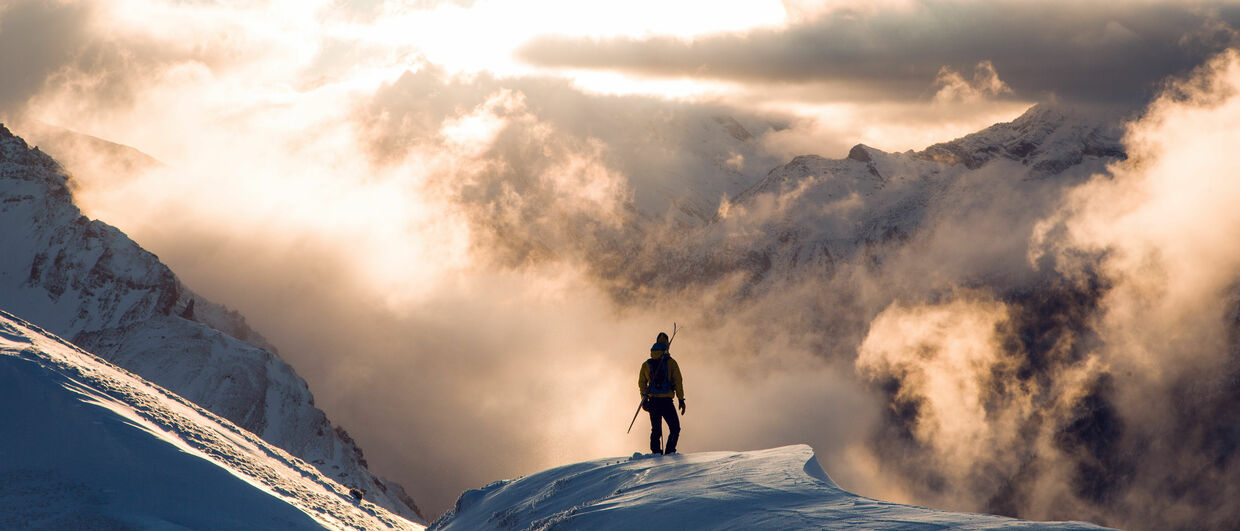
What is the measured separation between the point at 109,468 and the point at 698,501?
1000 cm

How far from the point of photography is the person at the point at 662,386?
75.7 feet

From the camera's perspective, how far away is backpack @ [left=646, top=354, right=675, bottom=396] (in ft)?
75.8

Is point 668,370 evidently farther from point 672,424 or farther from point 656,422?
point 656,422

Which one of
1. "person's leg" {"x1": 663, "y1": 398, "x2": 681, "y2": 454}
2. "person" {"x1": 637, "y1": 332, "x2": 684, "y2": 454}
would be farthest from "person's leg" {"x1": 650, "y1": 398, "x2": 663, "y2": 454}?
"person's leg" {"x1": 663, "y1": 398, "x2": 681, "y2": 454}

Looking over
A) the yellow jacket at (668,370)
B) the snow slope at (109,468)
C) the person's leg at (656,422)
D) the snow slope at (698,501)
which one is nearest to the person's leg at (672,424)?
the person's leg at (656,422)

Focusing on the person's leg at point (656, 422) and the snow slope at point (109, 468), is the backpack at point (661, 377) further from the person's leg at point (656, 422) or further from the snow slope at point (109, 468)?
the snow slope at point (109, 468)

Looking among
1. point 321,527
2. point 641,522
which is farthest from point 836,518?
point 321,527

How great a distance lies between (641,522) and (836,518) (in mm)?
3120

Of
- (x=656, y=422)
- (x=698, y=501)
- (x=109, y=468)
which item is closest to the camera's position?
(x=698, y=501)

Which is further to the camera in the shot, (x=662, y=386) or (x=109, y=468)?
(x=662, y=386)

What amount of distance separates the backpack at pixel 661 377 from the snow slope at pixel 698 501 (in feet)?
8.61

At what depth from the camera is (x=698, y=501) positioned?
1523cm

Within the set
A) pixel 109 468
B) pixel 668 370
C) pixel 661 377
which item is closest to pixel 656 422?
pixel 661 377

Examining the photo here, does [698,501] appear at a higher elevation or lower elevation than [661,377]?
lower
